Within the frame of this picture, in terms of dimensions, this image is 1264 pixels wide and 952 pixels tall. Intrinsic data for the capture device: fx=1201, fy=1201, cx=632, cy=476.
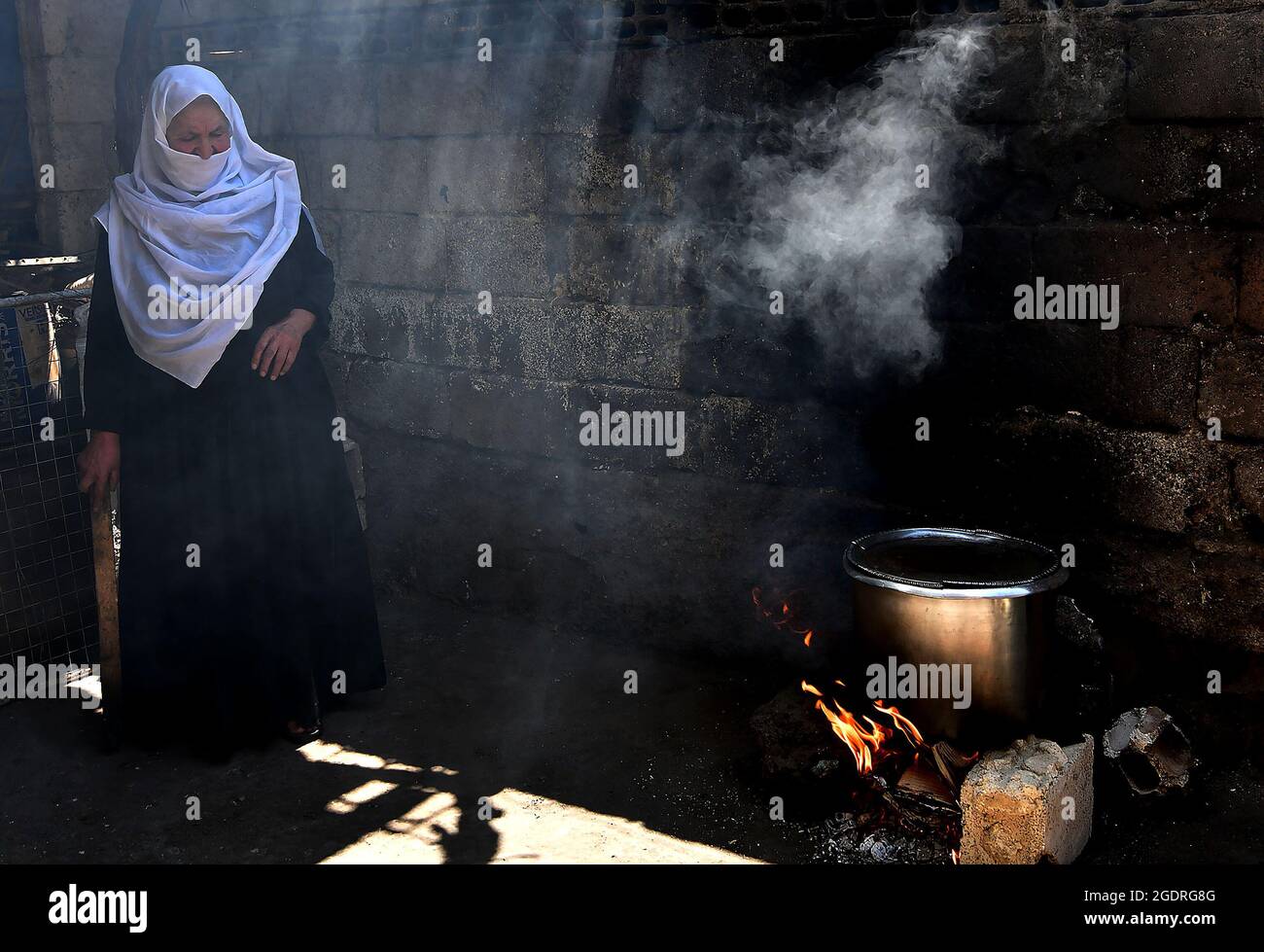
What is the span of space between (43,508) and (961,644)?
4434 mm

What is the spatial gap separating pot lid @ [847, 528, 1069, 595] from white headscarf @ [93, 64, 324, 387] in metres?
2.71

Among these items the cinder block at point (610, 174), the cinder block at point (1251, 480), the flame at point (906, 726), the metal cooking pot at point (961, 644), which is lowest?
the flame at point (906, 726)

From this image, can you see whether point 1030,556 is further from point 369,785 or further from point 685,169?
point 369,785

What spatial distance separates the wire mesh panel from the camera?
5.71m

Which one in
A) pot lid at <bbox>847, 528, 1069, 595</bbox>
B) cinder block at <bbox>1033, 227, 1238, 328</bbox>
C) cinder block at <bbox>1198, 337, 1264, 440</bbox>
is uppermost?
cinder block at <bbox>1033, 227, 1238, 328</bbox>

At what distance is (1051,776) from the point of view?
157 inches

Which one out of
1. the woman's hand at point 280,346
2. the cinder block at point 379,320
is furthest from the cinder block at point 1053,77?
the cinder block at point 379,320

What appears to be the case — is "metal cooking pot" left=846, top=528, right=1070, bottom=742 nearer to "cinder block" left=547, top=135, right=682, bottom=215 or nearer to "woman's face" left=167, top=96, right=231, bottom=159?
"cinder block" left=547, top=135, right=682, bottom=215

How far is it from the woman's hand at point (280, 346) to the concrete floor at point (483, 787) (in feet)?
5.45

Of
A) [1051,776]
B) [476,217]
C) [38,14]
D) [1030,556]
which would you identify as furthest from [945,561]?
[38,14]

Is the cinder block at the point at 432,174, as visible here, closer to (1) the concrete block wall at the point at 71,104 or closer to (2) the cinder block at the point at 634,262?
(2) the cinder block at the point at 634,262

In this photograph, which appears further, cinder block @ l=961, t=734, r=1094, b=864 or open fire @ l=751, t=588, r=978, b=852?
open fire @ l=751, t=588, r=978, b=852

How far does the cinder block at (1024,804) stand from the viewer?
3963mm

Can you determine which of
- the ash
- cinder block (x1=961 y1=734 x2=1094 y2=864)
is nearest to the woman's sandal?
the ash
